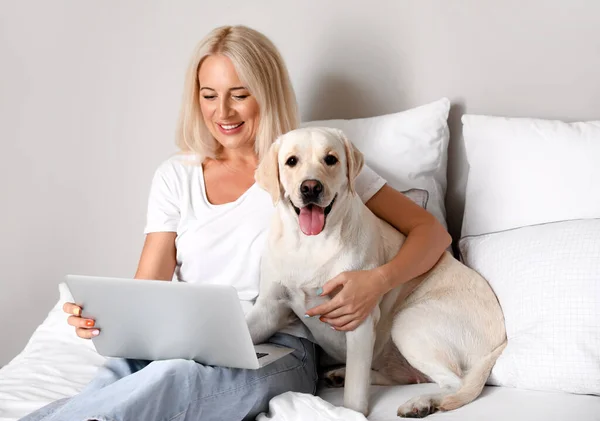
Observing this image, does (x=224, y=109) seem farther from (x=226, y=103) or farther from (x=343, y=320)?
(x=343, y=320)

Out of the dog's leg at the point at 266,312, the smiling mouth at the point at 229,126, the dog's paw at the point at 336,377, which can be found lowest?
the dog's paw at the point at 336,377

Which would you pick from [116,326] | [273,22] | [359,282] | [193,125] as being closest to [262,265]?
[359,282]

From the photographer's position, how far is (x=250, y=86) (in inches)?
88.1

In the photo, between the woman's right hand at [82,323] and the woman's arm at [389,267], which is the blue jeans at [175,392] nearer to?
the woman's right hand at [82,323]

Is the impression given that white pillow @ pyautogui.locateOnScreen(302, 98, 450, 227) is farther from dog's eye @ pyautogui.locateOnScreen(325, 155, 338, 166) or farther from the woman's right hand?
the woman's right hand

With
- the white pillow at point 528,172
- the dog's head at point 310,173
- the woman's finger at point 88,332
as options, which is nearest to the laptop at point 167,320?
the woman's finger at point 88,332

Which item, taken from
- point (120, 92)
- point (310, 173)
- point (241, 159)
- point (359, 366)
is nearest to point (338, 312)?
point (359, 366)

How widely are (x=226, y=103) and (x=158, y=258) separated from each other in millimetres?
520

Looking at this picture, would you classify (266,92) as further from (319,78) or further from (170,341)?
(170,341)

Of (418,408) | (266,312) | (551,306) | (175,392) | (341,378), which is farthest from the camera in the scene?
(341,378)

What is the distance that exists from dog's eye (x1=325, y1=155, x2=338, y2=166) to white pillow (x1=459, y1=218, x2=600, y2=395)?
58 cm

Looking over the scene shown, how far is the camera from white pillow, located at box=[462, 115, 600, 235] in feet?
6.80

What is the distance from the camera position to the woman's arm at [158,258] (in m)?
2.25

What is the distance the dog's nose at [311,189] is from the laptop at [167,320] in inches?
13.6
